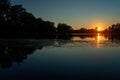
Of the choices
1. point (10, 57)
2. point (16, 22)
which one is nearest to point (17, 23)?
point (16, 22)

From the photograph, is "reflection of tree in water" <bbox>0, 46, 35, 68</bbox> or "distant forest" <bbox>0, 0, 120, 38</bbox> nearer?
"reflection of tree in water" <bbox>0, 46, 35, 68</bbox>

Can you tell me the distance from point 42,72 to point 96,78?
2.97m

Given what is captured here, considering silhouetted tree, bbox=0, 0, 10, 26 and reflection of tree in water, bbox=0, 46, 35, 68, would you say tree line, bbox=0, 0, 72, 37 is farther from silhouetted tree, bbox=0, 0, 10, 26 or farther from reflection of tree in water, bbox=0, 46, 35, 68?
reflection of tree in water, bbox=0, 46, 35, 68

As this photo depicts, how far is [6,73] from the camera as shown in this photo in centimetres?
1220

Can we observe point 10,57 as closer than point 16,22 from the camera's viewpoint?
Yes

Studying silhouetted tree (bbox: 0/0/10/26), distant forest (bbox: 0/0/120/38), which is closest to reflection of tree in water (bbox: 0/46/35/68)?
distant forest (bbox: 0/0/120/38)

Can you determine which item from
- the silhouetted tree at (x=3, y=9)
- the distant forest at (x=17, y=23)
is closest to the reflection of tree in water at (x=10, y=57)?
the distant forest at (x=17, y=23)

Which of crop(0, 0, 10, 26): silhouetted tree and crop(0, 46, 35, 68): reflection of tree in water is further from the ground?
crop(0, 0, 10, 26): silhouetted tree

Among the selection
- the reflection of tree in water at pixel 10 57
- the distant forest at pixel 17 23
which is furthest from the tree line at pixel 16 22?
the reflection of tree in water at pixel 10 57

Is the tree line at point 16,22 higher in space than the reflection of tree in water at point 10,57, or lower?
higher

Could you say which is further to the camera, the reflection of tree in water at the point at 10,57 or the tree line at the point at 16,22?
the tree line at the point at 16,22

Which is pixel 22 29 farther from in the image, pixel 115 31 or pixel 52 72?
pixel 115 31

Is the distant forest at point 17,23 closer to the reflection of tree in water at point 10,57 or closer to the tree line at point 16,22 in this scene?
the tree line at point 16,22

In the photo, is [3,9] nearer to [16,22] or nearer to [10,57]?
[16,22]
